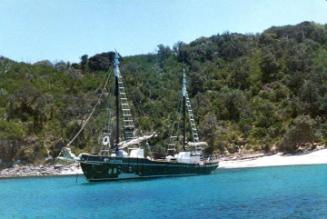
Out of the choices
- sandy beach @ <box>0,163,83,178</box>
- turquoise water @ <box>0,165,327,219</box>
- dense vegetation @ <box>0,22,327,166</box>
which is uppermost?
dense vegetation @ <box>0,22,327,166</box>

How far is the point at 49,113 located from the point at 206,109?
3122 centimetres

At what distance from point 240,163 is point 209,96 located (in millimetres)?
31210

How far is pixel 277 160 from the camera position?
85.1 m

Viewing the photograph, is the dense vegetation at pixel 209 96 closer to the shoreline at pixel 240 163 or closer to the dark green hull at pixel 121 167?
the shoreline at pixel 240 163

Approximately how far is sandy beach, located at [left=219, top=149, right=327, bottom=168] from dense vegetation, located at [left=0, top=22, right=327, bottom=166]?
2.97 metres

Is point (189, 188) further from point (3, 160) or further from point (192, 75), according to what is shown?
point (192, 75)

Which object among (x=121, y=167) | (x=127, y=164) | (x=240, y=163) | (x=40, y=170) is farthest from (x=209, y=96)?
(x=121, y=167)

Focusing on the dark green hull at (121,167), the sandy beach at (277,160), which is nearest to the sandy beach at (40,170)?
the sandy beach at (277,160)

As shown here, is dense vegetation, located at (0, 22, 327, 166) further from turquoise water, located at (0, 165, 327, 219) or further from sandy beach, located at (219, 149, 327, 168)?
turquoise water, located at (0, 165, 327, 219)

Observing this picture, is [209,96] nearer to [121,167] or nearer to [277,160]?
[277,160]

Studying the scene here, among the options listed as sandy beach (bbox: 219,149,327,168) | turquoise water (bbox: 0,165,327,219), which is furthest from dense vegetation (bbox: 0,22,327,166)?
turquoise water (bbox: 0,165,327,219)

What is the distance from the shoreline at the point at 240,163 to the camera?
268ft

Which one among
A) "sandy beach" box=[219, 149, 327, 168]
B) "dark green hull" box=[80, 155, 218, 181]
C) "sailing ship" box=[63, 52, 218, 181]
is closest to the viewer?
"dark green hull" box=[80, 155, 218, 181]

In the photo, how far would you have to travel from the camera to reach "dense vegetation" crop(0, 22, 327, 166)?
3846 inches
